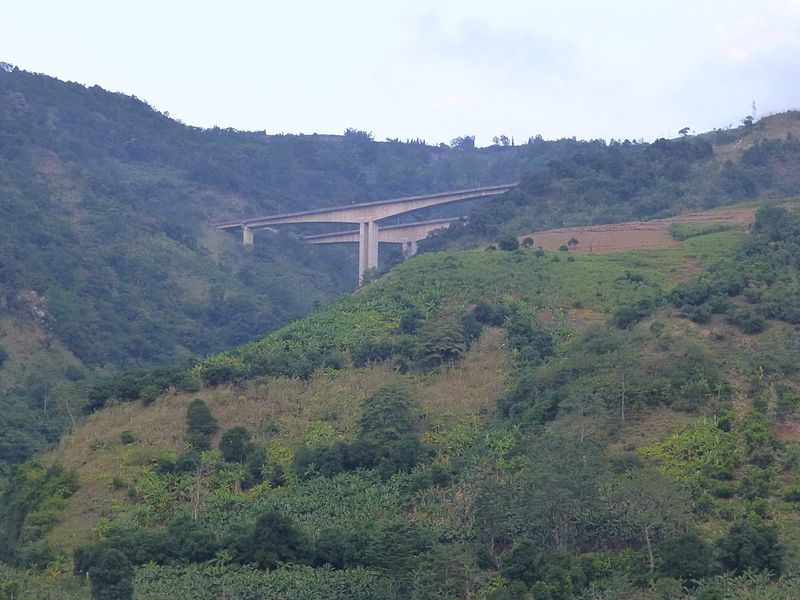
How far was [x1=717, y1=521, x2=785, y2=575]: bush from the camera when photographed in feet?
107

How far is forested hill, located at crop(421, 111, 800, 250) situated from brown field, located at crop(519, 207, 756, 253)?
2.82m

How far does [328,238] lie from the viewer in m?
89.1

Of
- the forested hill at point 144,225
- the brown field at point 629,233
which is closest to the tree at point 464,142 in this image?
the forested hill at point 144,225

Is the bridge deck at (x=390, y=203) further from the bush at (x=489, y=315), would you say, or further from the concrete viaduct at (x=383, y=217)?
the bush at (x=489, y=315)

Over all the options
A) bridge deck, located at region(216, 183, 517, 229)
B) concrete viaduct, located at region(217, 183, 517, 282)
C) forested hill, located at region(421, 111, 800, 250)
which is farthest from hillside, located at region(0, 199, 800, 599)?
bridge deck, located at region(216, 183, 517, 229)

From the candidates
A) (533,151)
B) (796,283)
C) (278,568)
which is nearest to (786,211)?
(796,283)

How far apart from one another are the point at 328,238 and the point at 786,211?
122ft

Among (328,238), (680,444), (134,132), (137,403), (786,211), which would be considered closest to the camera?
(680,444)

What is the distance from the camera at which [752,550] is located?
1288 inches

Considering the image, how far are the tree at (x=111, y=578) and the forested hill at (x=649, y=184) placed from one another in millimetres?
38309

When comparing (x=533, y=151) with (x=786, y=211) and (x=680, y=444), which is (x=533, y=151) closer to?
(x=786, y=211)

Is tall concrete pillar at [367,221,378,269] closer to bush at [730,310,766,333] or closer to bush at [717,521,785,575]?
bush at [730,310,766,333]

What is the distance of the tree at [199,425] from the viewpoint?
44.0m

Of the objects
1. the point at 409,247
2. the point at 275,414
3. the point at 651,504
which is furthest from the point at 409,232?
the point at 651,504
